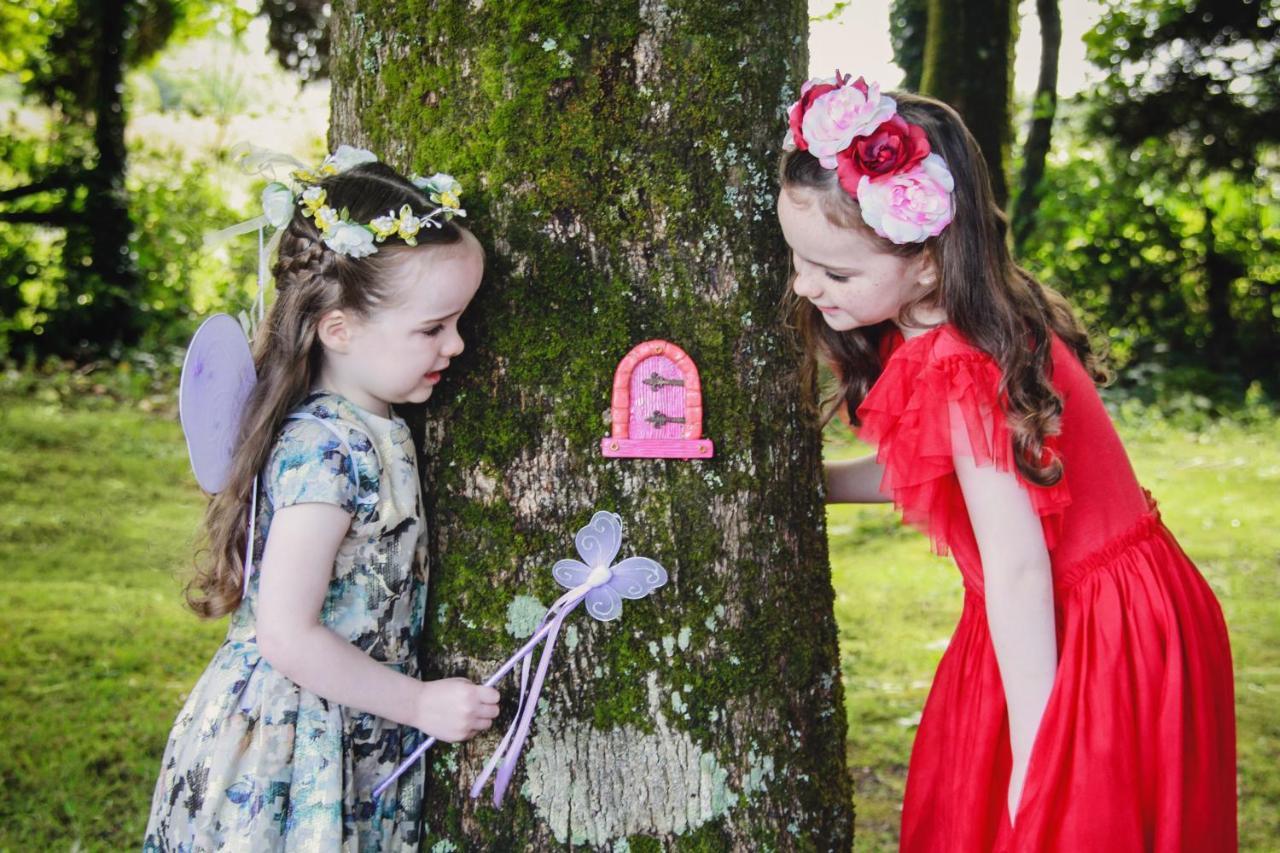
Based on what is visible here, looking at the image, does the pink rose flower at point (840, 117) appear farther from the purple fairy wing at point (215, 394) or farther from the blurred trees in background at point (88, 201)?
the blurred trees in background at point (88, 201)

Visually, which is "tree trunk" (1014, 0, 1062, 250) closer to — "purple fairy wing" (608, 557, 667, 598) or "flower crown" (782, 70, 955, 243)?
"flower crown" (782, 70, 955, 243)

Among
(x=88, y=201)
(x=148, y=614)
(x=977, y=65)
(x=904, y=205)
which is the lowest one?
(x=148, y=614)

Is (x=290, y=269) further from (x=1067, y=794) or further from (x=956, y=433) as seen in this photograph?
(x=1067, y=794)

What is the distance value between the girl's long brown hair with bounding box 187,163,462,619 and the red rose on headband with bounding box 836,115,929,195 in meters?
0.63

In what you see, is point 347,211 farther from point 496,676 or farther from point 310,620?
point 496,676

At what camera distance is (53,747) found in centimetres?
387

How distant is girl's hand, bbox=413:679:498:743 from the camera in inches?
76.4

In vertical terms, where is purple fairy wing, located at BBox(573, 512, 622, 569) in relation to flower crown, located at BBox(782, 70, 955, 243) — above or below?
below

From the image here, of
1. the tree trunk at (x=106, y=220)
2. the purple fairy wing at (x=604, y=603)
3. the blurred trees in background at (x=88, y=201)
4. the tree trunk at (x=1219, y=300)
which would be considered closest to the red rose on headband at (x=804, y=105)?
the purple fairy wing at (x=604, y=603)

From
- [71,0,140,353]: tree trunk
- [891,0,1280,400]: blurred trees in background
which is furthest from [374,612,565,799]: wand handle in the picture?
[71,0,140,353]: tree trunk

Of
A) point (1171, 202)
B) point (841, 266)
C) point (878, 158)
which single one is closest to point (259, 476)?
point (841, 266)

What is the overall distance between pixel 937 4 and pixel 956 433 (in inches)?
187

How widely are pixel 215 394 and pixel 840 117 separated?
1.10 meters

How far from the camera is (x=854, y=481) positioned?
2.37 metres
